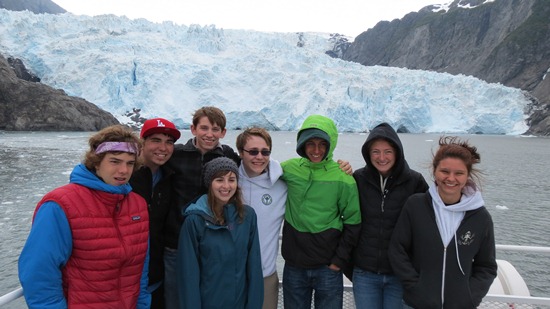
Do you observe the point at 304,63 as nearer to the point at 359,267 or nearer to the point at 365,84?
the point at 365,84

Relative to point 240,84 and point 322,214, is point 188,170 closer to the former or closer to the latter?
point 322,214

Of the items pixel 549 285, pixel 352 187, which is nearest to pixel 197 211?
pixel 352 187

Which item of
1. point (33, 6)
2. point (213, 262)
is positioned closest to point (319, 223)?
point (213, 262)

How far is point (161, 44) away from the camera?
38.3 metres

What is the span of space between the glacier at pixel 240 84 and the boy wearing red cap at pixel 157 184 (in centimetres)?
3199

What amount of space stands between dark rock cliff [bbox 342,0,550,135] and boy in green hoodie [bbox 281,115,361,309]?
4761 centimetres

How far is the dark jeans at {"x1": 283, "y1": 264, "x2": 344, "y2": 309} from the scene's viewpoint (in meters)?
2.09

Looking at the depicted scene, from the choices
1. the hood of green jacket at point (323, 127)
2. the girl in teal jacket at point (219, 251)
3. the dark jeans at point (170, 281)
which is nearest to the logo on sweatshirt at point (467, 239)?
the hood of green jacket at point (323, 127)

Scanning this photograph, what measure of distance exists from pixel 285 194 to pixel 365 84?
116ft

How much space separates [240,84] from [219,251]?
35804mm

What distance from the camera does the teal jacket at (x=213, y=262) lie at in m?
1.82

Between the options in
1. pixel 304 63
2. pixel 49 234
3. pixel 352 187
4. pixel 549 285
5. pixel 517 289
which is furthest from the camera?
pixel 304 63

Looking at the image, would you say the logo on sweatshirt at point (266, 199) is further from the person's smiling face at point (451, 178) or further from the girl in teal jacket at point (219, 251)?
the person's smiling face at point (451, 178)

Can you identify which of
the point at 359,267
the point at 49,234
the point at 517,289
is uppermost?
the point at 49,234
